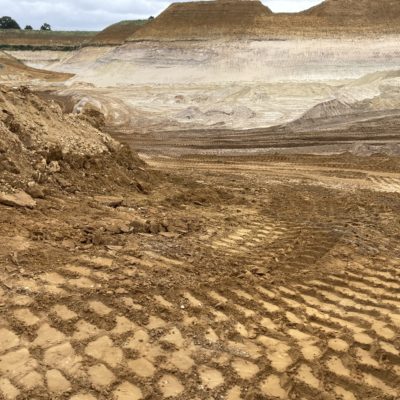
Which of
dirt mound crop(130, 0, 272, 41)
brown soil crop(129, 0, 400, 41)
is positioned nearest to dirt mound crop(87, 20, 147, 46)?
dirt mound crop(130, 0, 272, 41)

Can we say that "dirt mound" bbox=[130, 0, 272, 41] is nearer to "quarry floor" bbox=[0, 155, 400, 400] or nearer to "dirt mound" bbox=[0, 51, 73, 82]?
"dirt mound" bbox=[0, 51, 73, 82]

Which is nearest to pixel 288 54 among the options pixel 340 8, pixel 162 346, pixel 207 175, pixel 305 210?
pixel 340 8

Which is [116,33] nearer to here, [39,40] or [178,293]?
[39,40]

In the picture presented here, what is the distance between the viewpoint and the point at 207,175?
13133mm

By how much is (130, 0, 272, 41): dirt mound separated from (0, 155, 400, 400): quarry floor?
4242cm

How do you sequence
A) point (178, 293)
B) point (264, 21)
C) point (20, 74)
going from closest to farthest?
point (178, 293) → point (264, 21) → point (20, 74)

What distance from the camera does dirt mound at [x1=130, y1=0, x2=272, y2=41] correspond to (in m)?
48.3

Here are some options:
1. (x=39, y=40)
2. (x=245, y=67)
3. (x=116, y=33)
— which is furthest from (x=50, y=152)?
(x=39, y=40)

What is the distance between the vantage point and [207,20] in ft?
164

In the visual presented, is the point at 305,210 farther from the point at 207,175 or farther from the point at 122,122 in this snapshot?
the point at 122,122

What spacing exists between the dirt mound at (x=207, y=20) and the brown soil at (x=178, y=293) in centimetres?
4144

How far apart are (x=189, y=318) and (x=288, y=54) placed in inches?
1628

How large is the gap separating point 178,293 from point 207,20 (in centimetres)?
4814

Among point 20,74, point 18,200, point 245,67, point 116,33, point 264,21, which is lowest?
point 18,200
